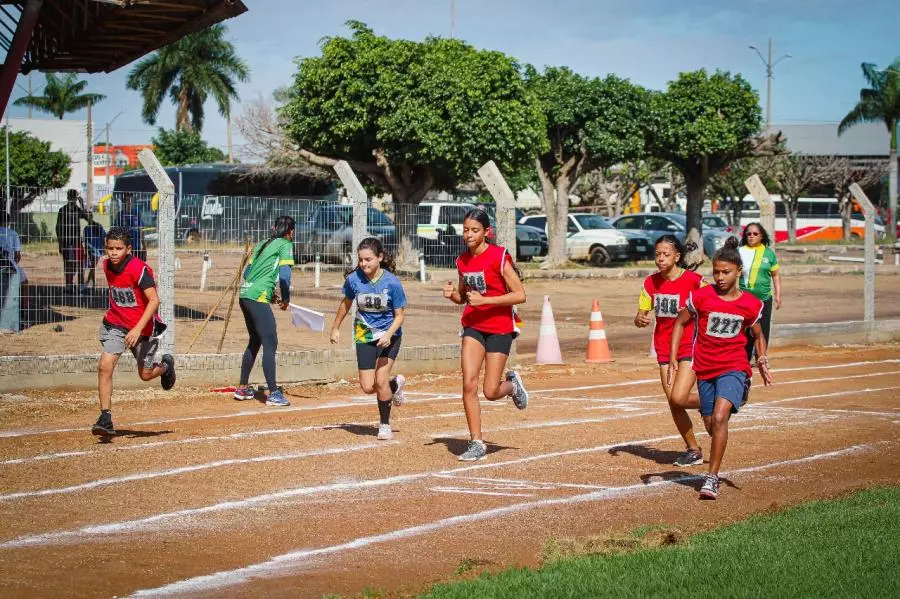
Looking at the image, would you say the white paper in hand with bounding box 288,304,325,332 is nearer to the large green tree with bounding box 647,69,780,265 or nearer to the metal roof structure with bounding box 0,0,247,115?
the metal roof structure with bounding box 0,0,247,115

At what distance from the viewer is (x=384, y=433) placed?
34.7 feet

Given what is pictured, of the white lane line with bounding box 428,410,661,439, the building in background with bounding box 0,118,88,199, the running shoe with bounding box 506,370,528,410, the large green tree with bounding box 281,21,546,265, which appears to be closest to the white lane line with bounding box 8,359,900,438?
the white lane line with bounding box 428,410,661,439

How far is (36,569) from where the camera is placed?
6.14 metres

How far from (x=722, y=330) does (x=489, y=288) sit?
204cm

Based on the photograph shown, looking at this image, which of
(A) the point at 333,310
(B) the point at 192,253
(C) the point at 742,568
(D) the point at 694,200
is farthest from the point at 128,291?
(D) the point at 694,200

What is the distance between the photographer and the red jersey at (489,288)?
31.5 feet

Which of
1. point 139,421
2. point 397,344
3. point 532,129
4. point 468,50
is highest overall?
point 468,50

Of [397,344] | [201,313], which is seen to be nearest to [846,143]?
[201,313]

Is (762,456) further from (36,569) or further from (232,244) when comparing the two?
(232,244)

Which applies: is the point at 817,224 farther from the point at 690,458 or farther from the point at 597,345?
the point at 690,458

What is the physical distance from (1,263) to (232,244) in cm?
314

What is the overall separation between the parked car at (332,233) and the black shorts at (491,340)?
21.4ft

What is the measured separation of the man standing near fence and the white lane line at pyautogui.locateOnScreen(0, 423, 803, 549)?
6.71 m

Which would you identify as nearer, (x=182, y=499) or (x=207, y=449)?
(x=182, y=499)
